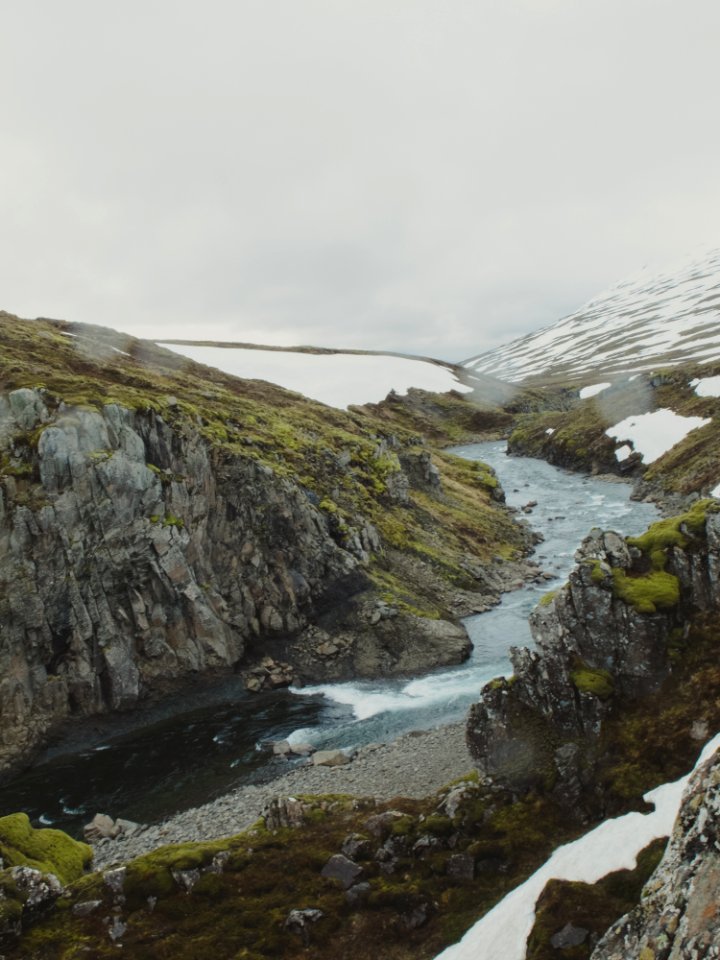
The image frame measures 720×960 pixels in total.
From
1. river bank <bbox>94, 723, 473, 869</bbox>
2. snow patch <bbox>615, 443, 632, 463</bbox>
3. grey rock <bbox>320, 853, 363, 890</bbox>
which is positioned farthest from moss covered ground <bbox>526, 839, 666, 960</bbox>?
snow patch <bbox>615, 443, 632, 463</bbox>

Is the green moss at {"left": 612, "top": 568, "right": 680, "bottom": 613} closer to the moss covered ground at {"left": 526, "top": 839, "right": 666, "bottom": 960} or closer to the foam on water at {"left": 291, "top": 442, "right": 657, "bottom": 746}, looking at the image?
the moss covered ground at {"left": 526, "top": 839, "right": 666, "bottom": 960}

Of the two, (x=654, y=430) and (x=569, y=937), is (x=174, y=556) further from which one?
(x=654, y=430)

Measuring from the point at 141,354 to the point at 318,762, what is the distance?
79.5 m

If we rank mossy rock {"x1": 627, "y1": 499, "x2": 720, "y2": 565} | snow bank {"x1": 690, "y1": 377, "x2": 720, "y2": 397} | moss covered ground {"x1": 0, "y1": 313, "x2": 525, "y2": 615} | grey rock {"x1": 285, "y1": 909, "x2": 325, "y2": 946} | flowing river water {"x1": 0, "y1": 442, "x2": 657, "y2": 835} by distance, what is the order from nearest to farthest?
grey rock {"x1": 285, "y1": 909, "x2": 325, "y2": 946} < mossy rock {"x1": 627, "y1": 499, "x2": 720, "y2": 565} < flowing river water {"x1": 0, "y1": 442, "x2": 657, "y2": 835} < moss covered ground {"x1": 0, "y1": 313, "x2": 525, "y2": 615} < snow bank {"x1": 690, "y1": 377, "x2": 720, "y2": 397}

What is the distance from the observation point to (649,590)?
21.6 meters

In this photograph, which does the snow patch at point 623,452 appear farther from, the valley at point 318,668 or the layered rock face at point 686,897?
the layered rock face at point 686,897

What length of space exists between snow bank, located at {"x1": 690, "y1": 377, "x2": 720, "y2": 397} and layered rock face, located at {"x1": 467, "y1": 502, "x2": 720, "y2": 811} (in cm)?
8755

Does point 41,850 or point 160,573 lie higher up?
point 160,573

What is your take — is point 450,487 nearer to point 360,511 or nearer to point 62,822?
point 360,511

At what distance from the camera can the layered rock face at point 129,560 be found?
38594mm

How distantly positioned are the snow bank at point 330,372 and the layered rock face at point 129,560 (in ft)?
252

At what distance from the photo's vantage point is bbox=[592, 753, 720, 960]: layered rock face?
889 cm

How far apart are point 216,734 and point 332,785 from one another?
11.4 meters

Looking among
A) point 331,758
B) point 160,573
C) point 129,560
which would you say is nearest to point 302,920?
point 331,758
